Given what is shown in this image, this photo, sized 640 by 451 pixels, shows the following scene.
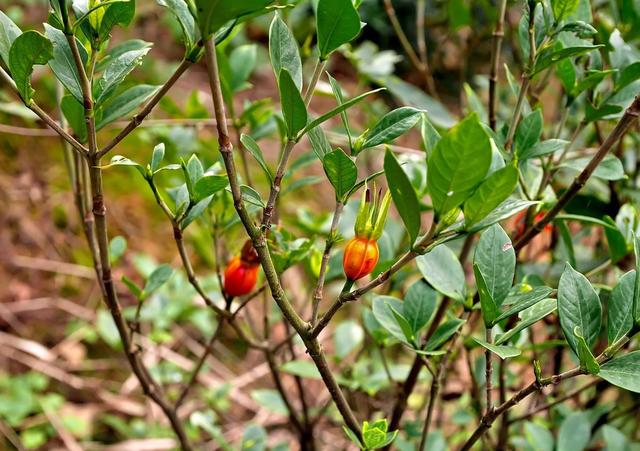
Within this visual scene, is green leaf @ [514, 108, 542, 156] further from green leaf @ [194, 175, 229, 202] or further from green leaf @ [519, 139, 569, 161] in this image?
green leaf @ [194, 175, 229, 202]

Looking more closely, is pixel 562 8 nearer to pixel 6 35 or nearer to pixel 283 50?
pixel 283 50

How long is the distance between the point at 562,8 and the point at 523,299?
26 centimetres

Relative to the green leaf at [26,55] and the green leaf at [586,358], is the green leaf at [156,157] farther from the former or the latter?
the green leaf at [586,358]

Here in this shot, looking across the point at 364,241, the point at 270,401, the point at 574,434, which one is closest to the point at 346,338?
the point at 270,401

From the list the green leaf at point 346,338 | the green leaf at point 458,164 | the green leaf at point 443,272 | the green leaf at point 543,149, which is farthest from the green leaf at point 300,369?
the green leaf at point 458,164

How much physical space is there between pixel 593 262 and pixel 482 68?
95.5 inches

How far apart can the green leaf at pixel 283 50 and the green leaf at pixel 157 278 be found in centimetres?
31

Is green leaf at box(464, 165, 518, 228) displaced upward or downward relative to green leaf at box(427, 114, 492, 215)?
downward

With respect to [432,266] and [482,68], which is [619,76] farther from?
[482,68]

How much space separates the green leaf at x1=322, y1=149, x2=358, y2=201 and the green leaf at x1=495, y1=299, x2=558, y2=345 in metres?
0.16

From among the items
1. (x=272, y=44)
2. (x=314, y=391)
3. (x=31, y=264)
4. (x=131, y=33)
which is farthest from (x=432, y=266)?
(x=131, y=33)

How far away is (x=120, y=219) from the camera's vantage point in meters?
1.96

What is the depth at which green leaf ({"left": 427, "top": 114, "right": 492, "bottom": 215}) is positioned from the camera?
392mm

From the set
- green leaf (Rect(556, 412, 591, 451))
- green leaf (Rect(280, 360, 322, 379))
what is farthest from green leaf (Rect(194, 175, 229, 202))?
green leaf (Rect(556, 412, 591, 451))
